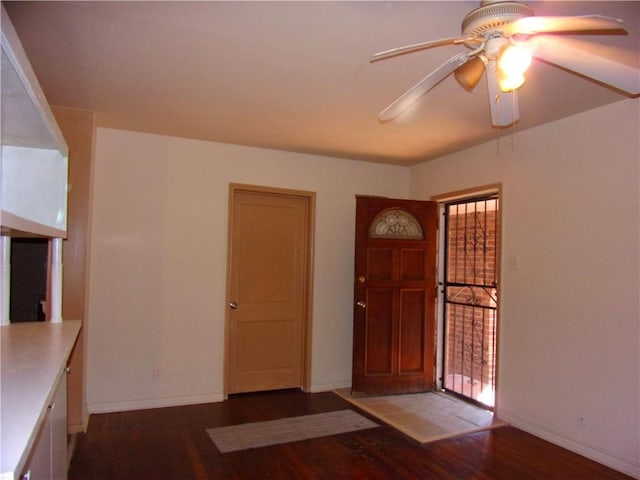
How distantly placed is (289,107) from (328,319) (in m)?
2.40

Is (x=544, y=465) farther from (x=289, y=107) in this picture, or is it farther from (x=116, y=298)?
(x=116, y=298)

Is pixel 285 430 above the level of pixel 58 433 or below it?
below

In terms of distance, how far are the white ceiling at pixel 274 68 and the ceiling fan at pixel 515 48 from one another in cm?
30

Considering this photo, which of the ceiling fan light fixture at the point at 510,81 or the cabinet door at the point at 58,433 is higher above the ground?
the ceiling fan light fixture at the point at 510,81

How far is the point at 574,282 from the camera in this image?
3.33 meters

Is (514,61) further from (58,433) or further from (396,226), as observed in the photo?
(396,226)

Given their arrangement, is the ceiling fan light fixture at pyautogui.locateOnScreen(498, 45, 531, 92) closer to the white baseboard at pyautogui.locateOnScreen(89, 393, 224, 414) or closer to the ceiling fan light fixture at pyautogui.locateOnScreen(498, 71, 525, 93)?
the ceiling fan light fixture at pyautogui.locateOnScreen(498, 71, 525, 93)

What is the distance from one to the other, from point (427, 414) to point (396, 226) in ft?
5.99

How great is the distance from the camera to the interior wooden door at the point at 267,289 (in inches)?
178

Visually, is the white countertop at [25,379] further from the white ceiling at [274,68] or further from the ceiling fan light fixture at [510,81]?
the ceiling fan light fixture at [510,81]

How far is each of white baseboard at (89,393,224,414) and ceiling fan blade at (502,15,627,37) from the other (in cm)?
387

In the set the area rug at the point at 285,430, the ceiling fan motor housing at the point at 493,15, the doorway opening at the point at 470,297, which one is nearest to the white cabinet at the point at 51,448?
the area rug at the point at 285,430

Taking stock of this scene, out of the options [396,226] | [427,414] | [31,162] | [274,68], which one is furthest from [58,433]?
[396,226]

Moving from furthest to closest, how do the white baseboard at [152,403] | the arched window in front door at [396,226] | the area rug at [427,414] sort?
the arched window in front door at [396,226] → the white baseboard at [152,403] → the area rug at [427,414]
